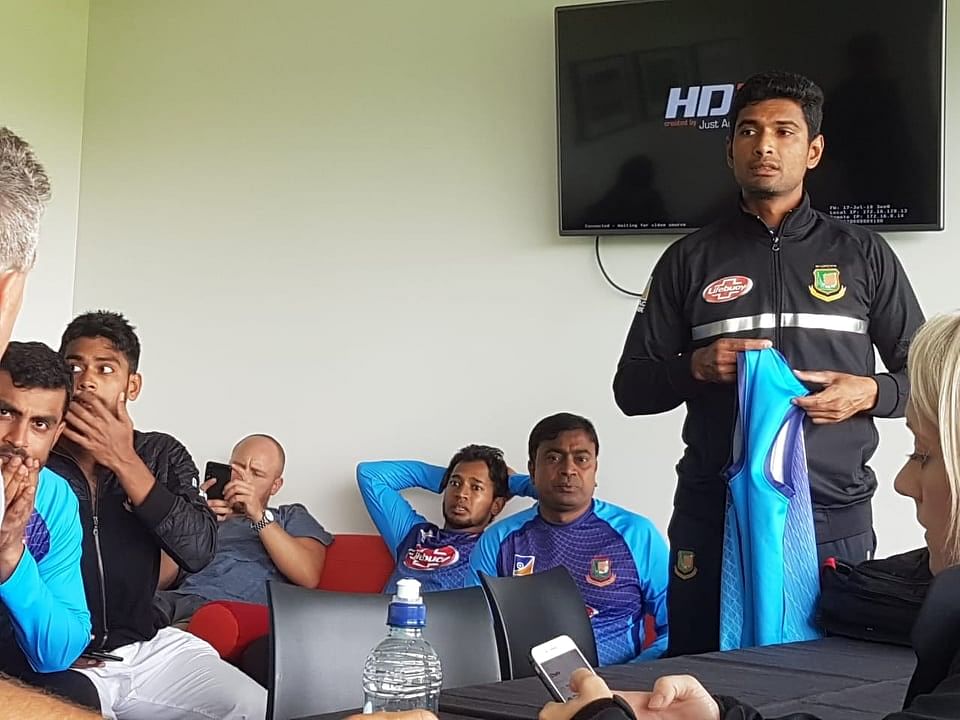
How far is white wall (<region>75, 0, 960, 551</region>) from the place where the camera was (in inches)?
171

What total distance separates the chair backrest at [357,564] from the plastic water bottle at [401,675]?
250 cm

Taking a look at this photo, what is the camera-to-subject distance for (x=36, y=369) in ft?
7.84

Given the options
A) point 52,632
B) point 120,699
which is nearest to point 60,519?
point 52,632

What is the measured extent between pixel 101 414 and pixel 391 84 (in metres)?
2.42

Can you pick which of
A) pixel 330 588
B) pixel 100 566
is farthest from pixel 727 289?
pixel 330 588

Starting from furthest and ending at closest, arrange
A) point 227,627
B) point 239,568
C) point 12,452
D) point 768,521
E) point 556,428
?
point 239,568, point 556,428, point 227,627, point 768,521, point 12,452

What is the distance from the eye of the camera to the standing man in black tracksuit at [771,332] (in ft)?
8.27

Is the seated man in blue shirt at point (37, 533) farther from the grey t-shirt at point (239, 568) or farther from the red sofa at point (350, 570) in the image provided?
the grey t-shirt at point (239, 568)

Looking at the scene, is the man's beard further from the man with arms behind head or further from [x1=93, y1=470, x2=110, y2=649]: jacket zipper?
the man with arms behind head

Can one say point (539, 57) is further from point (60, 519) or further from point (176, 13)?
point (60, 519)

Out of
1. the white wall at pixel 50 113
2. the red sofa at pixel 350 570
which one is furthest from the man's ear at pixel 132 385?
the white wall at pixel 50 113

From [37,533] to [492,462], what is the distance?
204 cm

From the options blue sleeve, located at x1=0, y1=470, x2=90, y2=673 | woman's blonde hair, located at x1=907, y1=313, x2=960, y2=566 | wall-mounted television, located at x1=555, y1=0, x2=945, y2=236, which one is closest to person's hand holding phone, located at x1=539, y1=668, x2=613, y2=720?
woman's blonde hair, located at x1=907, y1=313, x2=960, y2=566

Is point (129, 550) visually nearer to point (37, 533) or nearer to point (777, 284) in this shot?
point (37, 533)
